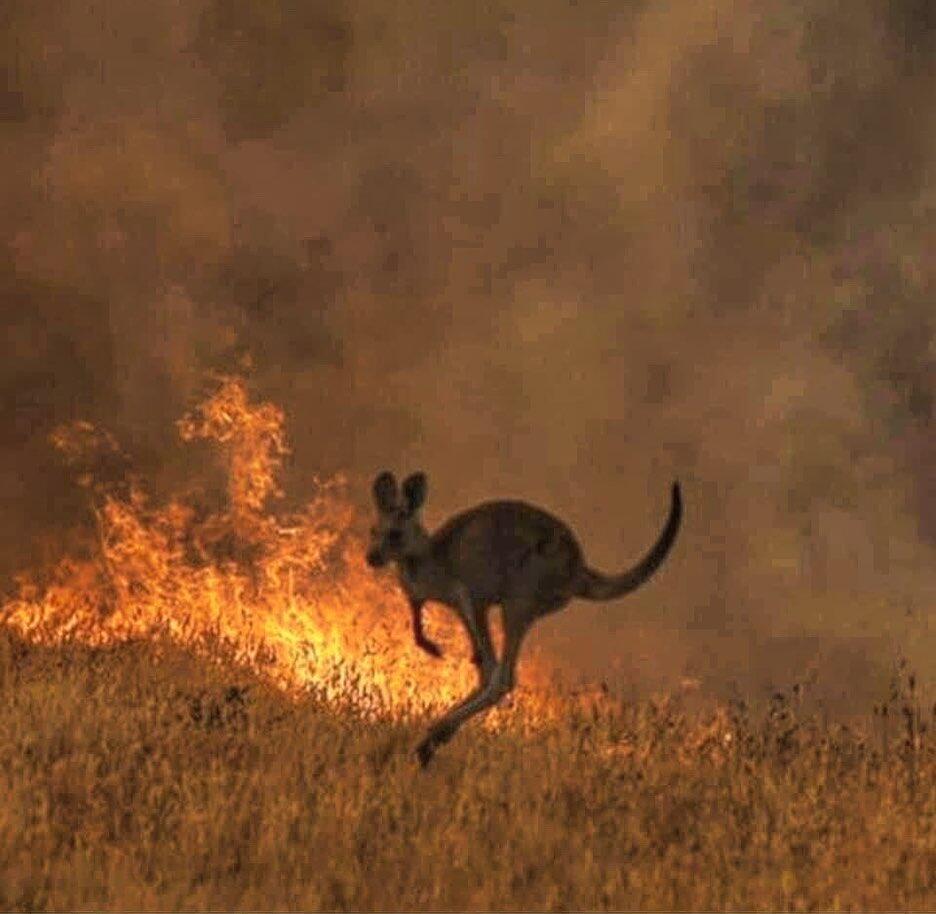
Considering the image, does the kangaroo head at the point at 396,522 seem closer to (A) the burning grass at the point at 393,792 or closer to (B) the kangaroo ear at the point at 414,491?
(B) the kangaroo ear at the point at 414,491

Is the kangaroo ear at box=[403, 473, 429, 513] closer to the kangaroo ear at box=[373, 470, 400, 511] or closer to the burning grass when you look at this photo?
the kangaroo ear at box=[373, 470, 400, 511]

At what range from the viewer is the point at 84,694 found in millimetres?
12562

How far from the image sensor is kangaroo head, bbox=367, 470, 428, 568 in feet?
33.5

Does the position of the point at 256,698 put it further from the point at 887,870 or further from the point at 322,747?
the point at 887,870

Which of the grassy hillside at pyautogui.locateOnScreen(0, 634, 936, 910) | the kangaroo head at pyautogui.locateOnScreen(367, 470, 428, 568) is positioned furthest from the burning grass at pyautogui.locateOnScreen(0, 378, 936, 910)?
the kangaroo head at pyautogui.locateOnScreen(367, 470, 428, 568)

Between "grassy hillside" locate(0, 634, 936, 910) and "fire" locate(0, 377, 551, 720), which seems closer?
"grassy hillside" locate(0, 634, 936, 910)

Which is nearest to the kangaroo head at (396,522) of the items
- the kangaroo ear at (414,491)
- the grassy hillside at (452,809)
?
the kangaroo ear at (414,491)

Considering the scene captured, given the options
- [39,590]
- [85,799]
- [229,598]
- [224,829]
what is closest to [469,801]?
[224,829]

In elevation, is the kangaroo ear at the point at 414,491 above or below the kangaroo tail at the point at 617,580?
above

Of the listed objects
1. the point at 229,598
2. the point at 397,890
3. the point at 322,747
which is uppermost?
the point at 229,598

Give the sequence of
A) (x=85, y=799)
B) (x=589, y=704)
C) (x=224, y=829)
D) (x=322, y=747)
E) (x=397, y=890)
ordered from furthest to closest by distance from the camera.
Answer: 1. (x=589, y=704)
2. (x=322, y=747)
3. (x=85, y=799)
4. (x=224, y=829)
5. (x=397, y=890)

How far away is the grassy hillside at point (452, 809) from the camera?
830 cm

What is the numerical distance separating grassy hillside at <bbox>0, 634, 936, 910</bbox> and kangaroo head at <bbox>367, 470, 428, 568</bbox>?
1.01 m

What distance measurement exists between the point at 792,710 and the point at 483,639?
2.41m
